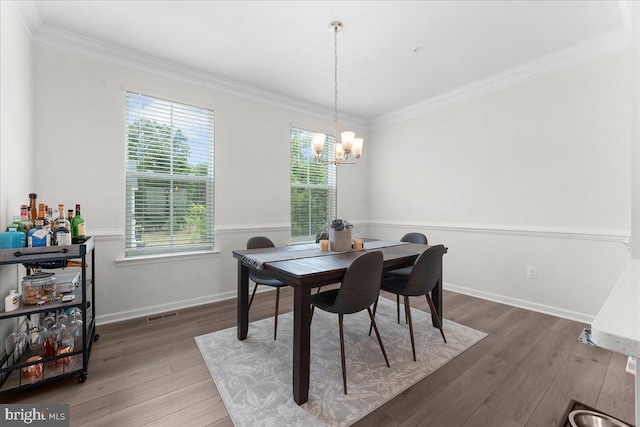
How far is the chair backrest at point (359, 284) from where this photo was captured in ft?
6.04

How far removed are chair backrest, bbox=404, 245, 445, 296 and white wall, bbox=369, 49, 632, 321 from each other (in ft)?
5.54

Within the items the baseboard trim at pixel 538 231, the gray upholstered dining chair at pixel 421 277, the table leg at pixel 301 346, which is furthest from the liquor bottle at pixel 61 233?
the baseboard trim at pixel 538 231

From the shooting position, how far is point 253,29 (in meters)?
2.54

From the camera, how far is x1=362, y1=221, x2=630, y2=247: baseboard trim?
2.68m

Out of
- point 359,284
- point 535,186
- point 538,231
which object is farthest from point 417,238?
point 359,284

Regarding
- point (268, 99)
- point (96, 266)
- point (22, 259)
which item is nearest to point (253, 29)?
point (268, 99)

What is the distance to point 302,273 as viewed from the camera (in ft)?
5.74

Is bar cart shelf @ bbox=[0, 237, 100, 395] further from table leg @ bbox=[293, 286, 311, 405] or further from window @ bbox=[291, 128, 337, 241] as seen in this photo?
window @ bbox=[291, 128, 337, 241]

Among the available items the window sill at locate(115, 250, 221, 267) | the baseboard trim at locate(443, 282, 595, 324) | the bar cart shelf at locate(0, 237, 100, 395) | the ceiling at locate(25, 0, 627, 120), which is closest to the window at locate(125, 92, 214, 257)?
the window sill at locate(115, 250, 221, 267)

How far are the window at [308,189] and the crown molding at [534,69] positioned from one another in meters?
1.60

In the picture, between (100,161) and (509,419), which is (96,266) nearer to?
(100,161)

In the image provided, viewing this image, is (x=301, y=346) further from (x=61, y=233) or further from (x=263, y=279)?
(x=61, y=233)

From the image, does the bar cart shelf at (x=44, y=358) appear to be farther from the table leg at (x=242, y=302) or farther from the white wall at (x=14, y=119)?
the table leg at (x=242, y=302)

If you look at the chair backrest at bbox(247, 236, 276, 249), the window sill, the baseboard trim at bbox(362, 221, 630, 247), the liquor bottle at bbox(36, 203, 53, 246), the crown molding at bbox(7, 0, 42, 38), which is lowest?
the window sill
